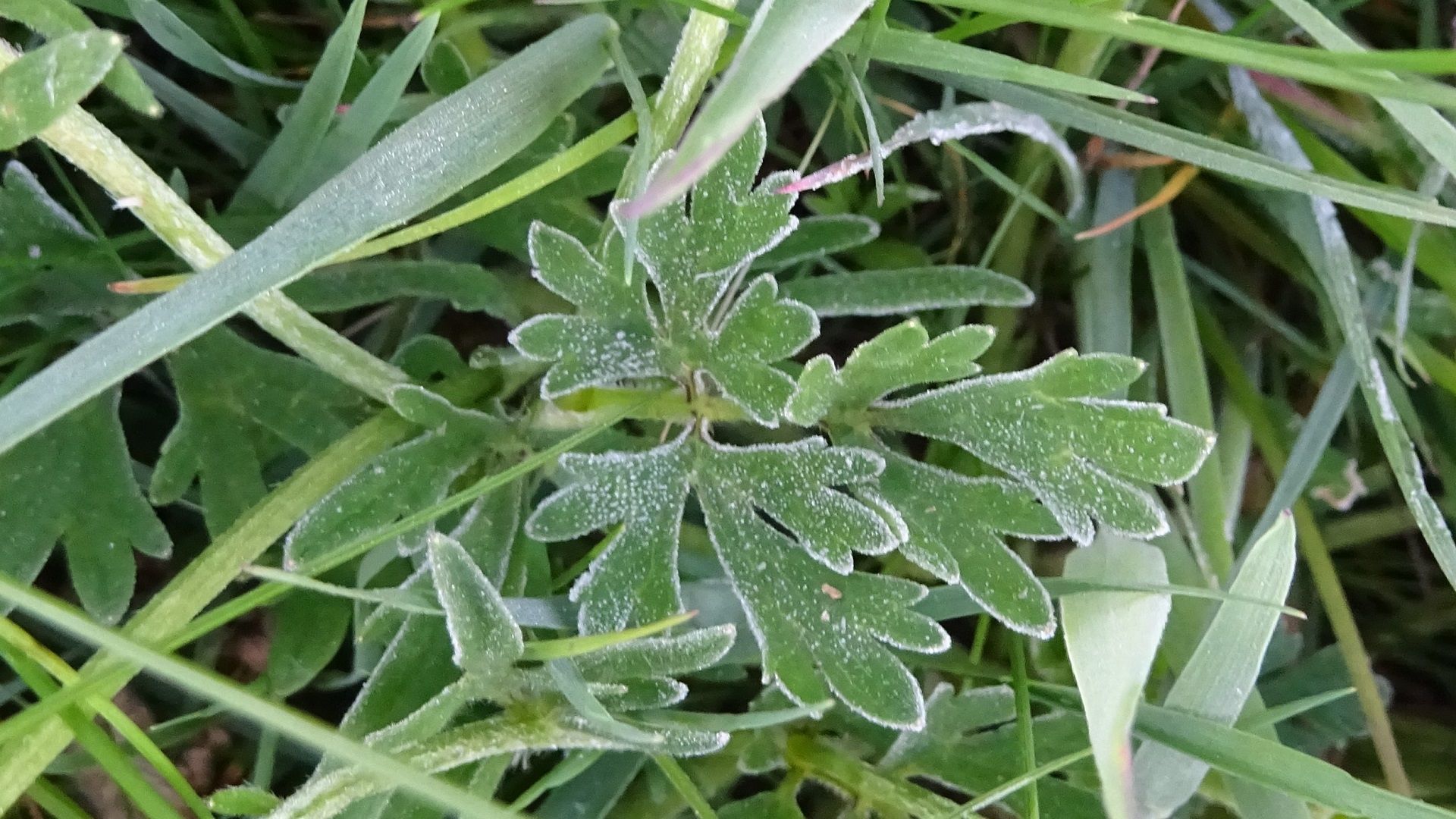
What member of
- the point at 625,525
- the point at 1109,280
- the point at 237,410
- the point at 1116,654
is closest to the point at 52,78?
the point at 237,410

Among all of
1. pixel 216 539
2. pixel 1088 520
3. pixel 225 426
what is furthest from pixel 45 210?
pixel 1088 520

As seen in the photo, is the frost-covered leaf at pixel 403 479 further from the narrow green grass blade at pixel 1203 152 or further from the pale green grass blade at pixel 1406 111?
the pale green grass blade at pixel 1406 111

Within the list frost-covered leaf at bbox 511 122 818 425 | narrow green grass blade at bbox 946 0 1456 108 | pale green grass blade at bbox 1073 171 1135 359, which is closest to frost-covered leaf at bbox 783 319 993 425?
frost-covered leaf at bbox 511 122 818 425

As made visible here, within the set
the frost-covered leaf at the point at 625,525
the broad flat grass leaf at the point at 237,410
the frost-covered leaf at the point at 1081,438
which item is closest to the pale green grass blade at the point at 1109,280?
the frost-covered leaf at the point at 1081,438

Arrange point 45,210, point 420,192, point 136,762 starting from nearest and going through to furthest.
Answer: point 420,192 → point 45,210 → point 136,762

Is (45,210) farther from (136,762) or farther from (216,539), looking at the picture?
(136,762)
